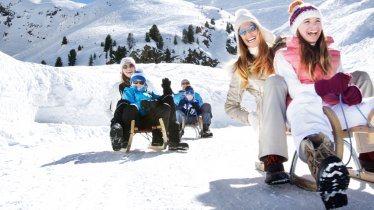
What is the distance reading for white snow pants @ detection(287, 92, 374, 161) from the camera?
232 centimetres

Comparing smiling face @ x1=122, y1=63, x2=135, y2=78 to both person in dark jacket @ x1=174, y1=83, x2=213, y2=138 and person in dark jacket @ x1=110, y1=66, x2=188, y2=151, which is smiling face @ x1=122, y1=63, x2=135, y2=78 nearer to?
person in dark jacket @ x1=110, y1=66, x2=188, y2=151

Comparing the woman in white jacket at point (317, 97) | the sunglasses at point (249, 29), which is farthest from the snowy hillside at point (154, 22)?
the woman in white jacket at point (317, 97)

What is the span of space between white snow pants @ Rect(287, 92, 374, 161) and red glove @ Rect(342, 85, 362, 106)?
6cm

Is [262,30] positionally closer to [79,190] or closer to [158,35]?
[79,190]

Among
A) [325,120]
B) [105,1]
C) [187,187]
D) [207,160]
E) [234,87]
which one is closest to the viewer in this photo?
[325,120]

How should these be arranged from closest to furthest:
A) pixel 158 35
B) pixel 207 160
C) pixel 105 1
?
1. pixel 207 160
2. pixel 158 35
3. pixel 105 1

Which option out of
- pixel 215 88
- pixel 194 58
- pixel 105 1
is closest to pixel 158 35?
pixel 194 58

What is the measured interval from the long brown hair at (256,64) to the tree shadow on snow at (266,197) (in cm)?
105

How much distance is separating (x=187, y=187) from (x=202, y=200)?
399 mm

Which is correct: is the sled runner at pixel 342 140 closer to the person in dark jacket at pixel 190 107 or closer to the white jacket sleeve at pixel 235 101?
the white jacket sleeve at pixel 235 101

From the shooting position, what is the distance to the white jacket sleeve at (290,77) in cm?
257

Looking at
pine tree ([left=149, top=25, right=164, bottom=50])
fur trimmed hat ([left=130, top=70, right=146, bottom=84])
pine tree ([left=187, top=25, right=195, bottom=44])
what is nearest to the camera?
fur trimmed hat ([left=130, top=70, right=146, bottom=84])

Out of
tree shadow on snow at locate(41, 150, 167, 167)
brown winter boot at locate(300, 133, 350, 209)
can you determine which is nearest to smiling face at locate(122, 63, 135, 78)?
tree shadow on snow at locate(41, 150, 167, 167)

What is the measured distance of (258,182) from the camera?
9.38 ft
